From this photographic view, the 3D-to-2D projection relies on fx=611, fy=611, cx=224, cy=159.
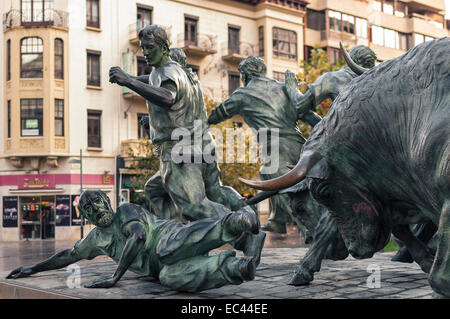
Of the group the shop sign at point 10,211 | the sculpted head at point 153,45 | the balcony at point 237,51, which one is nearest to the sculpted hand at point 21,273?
the sculpted head at point 153,45

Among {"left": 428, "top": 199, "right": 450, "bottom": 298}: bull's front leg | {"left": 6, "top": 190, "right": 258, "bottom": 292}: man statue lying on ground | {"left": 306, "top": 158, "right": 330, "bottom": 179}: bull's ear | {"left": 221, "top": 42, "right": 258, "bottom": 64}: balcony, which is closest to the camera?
{"left": 428, "top": 199, "right": 450, "bottom": 298}: bull's front leg

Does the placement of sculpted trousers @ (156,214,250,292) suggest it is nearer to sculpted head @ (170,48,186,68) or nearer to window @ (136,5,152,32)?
sculpted head @ (170,48,186,68)

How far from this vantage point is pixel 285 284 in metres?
5.68

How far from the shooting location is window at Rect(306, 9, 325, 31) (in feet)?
133

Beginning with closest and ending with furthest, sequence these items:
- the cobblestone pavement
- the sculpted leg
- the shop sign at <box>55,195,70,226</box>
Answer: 1. the sculpted leg
2. the cobblestone pavement
3. the shop sign at <box>55,195,70,226</box>

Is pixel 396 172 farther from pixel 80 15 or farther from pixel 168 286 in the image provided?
pixel 80 15

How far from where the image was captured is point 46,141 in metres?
29.5

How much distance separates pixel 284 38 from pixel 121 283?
110 feet

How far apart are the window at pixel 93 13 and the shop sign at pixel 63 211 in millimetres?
9010

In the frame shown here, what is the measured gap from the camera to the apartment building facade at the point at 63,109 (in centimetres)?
2945

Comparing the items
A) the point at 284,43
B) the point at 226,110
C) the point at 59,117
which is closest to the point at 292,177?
the point at 226,110

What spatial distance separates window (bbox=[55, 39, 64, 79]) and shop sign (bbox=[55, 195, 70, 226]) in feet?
19.8

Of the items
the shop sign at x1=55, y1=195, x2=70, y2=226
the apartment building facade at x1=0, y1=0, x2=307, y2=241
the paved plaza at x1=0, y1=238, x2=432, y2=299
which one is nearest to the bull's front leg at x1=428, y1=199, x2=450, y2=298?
the paved plaza at x1=0, y1=238, x2=432, y2=299
